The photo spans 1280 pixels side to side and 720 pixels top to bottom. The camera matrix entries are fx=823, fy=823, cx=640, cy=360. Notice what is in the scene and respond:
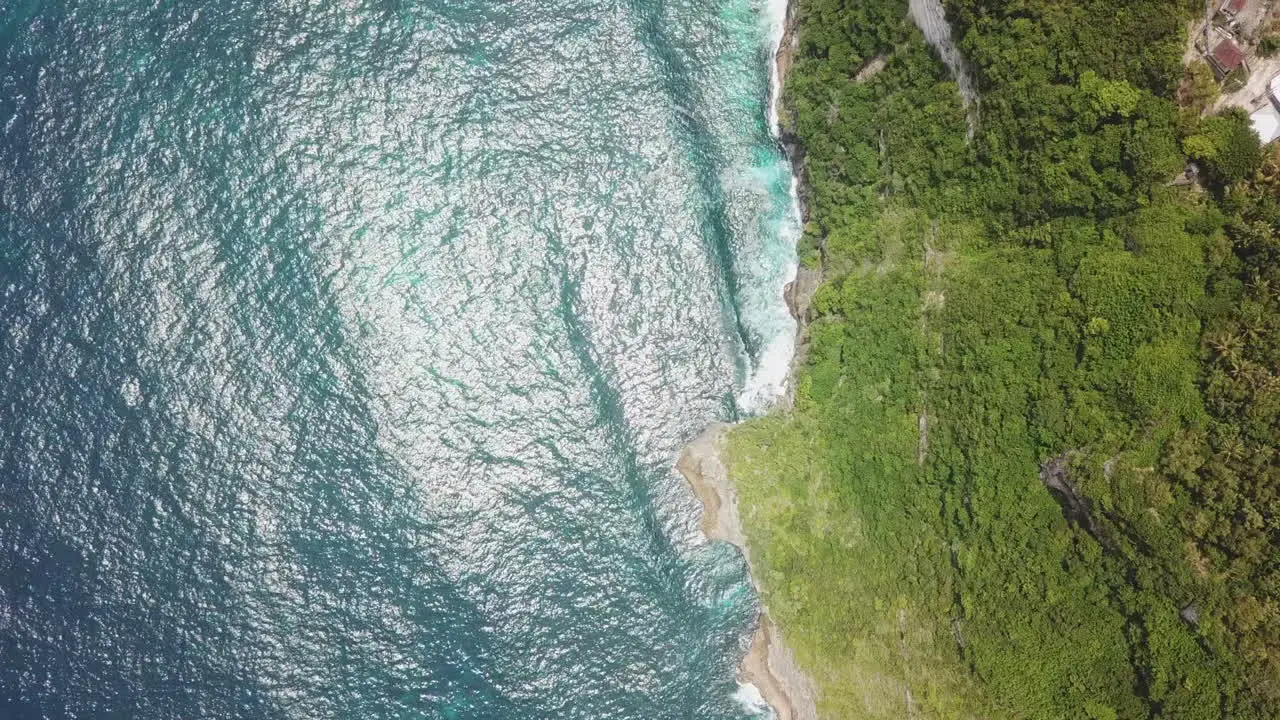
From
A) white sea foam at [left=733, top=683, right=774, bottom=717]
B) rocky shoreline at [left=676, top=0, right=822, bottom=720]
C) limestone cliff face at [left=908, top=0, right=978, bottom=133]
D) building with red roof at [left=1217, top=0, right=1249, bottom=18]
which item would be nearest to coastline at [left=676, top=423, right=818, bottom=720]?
rocky shoreline at [left=676, top=0, right=822, bottom=720]

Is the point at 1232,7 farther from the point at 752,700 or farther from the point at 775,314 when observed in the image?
the point at 752,700

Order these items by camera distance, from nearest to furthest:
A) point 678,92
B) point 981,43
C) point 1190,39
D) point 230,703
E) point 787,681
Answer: point 1190,39 < point 981,43 < point 230,703 < point 787,681 < point 678,92

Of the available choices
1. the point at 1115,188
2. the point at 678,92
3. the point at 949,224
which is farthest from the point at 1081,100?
the point at 678,92

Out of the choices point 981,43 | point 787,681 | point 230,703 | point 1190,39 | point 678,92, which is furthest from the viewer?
point 678,92

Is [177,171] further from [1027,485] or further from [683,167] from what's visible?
[1027,485]

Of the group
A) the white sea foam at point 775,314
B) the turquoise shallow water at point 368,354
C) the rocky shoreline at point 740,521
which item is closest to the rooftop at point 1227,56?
the rocky shoreline at point 740,521

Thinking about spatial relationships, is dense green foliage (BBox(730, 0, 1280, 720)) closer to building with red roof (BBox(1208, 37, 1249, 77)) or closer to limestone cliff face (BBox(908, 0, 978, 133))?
limestone cliff face (BBox(908, 0, 978, 133))

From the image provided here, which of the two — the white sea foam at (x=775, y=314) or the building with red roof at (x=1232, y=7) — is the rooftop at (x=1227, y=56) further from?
the white sea foam at (x=775, y=314)
